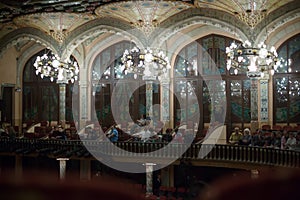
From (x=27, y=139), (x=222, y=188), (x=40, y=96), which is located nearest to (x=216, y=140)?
(x=27, y=139)

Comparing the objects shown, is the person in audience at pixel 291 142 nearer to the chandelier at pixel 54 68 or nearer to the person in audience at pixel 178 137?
the person in audience at pixel 178 137

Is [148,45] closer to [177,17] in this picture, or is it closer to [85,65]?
[177,17]

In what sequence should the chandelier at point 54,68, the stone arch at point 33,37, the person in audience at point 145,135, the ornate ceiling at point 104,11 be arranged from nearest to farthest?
the ornate ceiling at point 104,11 → the person in audience at point 145,135 → the chandelier at point 54,68 → the stone arch at point 33,37

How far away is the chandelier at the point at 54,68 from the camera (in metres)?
17.9

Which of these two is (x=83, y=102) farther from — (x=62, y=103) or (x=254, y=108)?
(x=254, y=108)

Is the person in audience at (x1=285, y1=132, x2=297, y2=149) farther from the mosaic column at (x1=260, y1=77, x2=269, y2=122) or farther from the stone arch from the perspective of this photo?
the stone arch

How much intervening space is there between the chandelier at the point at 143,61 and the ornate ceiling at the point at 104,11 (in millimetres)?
1899

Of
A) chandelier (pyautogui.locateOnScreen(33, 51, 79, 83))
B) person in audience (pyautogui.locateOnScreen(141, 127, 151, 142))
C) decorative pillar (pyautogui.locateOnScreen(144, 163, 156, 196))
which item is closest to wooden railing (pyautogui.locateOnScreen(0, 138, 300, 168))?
person in audience (pyautogui.locateOnScreen(141, 127, 151, 142))

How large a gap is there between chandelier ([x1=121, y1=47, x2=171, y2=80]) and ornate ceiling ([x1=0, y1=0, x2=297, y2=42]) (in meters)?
1.90

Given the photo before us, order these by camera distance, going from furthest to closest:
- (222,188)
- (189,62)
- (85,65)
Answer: (85,65) < (189,62) < (222,188)

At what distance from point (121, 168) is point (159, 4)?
7.71 meters

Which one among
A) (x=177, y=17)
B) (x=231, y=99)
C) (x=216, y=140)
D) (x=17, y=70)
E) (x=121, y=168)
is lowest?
(x=121, y=168)

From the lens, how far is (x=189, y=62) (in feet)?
67.5

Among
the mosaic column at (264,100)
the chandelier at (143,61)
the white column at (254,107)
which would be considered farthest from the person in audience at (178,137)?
A: the mosaic column at (264,100)
